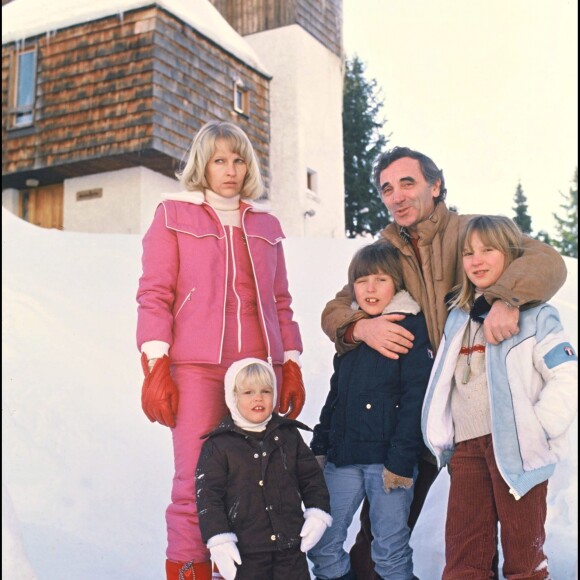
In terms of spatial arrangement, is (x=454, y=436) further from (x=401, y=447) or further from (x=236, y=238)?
(x=236, y=238)

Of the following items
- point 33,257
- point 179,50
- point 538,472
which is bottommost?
point 538,472

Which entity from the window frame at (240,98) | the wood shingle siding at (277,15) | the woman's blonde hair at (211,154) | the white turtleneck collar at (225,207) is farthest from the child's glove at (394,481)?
the wood shingle siding at (277,15)

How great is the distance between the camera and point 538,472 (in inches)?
103

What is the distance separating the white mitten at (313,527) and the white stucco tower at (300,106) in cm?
1306

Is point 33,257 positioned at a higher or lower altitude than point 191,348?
higher

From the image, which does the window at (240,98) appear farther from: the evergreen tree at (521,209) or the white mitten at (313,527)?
the evergreen tree at (521,209)

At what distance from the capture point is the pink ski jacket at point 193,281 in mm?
2930

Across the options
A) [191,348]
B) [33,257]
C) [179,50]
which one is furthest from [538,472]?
[179,50]

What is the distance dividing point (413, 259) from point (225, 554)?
4.79ft

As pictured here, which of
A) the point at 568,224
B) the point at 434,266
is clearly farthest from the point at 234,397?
the point at 568,224

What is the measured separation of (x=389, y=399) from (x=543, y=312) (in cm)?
71

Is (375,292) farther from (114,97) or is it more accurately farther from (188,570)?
(114,97)

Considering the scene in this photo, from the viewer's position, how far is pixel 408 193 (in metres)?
3.23

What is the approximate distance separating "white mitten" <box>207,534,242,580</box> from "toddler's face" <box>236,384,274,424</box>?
1.48 ft
